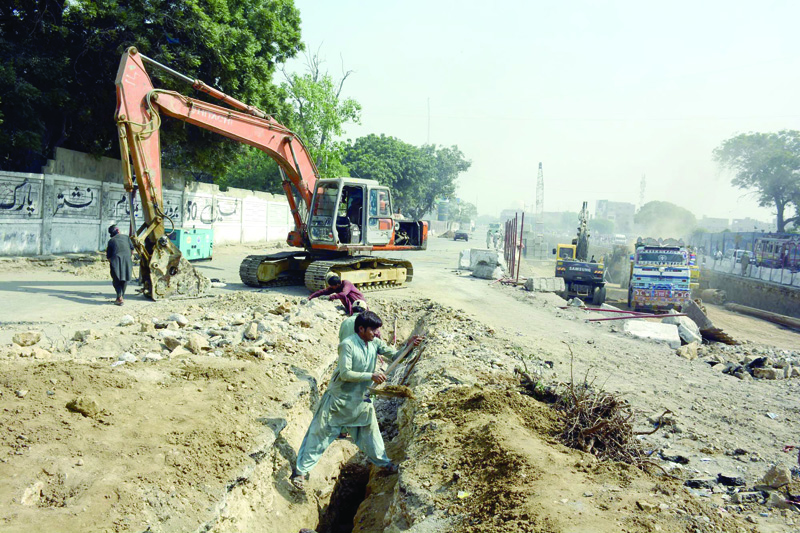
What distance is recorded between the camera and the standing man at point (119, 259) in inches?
399

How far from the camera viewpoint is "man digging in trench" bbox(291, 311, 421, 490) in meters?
4.97

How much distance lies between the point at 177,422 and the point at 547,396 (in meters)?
3.82

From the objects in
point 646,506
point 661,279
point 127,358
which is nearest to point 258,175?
point 661,279

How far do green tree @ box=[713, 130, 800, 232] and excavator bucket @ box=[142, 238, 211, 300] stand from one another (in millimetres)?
43103

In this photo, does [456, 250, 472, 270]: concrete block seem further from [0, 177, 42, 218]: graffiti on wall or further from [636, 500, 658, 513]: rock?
[636, 500, 658, 513]: rock

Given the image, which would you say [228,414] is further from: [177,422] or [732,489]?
[732,489]

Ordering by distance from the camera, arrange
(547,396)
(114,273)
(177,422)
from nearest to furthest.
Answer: (177,422) < (547,396) < (114,273)

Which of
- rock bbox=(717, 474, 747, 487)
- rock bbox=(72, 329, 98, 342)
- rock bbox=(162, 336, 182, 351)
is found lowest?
rock bbox=(717, 474, 747, 487)

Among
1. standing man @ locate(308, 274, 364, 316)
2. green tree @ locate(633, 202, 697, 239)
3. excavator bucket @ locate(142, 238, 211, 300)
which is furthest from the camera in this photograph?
green tree @ locate(633, 202, 697, 239)

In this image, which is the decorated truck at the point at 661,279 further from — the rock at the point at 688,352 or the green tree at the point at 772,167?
the green tree at the point at 772,167

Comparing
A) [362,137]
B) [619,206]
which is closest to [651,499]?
[362,137]

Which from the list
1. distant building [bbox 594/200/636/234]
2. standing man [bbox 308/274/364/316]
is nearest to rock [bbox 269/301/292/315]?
standing man [bbox 308/274/364/316]

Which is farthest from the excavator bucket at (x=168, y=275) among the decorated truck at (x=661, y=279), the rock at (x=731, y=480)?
the decorated truck at (x=661, y=279)

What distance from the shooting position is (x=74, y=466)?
4129 millimetres
